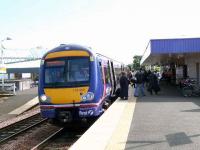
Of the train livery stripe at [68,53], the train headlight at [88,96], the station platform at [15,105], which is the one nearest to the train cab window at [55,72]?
the train livery stripe at [68,53]

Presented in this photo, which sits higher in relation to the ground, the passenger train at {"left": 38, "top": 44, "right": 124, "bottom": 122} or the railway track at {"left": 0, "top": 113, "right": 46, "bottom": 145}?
the passenger train at {"left": 38, "top": 44, "right": 124, "bottom": 122}

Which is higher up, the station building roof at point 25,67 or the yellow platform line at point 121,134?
the station building roof at point 25,67

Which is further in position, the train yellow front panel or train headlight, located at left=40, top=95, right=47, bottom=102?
train headlight, located at left=40, top=95, right=47, bottom=102

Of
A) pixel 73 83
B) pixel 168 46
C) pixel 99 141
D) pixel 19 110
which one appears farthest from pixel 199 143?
pixel 19 110

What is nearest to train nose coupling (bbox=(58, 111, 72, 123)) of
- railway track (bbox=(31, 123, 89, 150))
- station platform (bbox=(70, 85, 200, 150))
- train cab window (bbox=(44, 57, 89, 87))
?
railway track (bbox=(31, 123, 89, 150))

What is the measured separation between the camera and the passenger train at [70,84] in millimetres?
15586

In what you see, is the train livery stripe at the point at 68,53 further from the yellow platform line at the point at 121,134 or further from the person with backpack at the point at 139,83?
the person with backpack at the point at 139,83

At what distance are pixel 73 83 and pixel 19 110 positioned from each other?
14.5m

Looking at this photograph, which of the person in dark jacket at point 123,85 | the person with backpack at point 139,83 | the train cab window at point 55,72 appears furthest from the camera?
the person with backpack at point 139,83

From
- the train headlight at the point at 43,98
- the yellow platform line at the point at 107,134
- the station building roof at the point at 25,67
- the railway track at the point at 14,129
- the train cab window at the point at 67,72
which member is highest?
the station building roof at the point at 25,67

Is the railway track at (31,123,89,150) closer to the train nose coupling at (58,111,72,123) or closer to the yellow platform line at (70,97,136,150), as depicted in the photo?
the train nose coupling at (58,111,72,123)

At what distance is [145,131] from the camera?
38.2ft

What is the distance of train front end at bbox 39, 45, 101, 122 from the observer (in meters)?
15.6

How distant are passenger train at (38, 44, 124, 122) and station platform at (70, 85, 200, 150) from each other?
87cm
